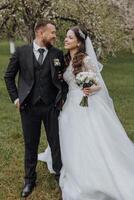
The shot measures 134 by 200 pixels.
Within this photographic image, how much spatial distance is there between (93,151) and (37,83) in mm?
1165

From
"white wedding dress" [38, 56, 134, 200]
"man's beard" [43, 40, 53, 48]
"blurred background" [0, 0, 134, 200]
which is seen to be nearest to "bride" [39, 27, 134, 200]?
"white wedding dress" [38, 56, 134, 200]

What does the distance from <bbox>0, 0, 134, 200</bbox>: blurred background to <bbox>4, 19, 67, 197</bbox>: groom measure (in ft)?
2.03

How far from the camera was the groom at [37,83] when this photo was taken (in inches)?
285

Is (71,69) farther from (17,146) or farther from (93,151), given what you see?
(17,146)

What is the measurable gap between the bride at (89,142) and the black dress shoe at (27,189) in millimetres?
434

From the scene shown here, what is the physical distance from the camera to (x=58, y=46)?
2120 centimetres

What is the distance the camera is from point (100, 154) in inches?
291

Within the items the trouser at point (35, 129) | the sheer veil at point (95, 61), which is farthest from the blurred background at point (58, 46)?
the sheer veil at point (95, 61)

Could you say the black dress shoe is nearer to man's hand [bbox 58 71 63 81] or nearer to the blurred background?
the blurred background

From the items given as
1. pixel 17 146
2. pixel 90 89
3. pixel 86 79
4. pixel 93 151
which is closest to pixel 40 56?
pixel 86 79

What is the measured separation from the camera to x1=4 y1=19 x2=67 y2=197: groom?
7.23 m

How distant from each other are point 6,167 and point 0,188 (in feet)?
3.11

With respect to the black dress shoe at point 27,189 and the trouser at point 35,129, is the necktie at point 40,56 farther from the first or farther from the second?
the black dress shoe at point 27,189

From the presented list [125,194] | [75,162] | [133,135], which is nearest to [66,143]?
[75,162]
